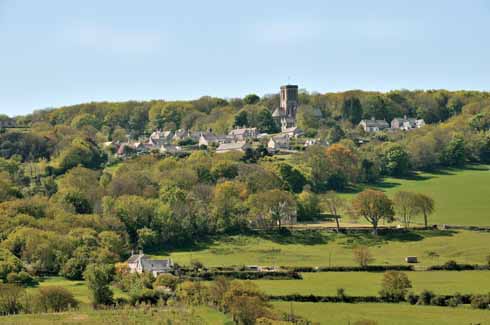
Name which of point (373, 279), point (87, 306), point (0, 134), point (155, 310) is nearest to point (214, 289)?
point (155, 310)

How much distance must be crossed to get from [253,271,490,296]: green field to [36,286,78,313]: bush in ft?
38.6

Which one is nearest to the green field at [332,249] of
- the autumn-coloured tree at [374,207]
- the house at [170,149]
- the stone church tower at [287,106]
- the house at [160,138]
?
the autumn-coloured tree at [374,207]

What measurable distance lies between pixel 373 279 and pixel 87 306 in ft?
61.2

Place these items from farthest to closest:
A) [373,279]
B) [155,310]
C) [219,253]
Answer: [219,253] < [373,279] < [155,310]

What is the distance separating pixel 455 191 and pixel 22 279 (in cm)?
4809

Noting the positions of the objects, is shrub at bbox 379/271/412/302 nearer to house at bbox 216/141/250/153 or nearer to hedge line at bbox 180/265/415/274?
hedge line at bbox 180/265/415/274

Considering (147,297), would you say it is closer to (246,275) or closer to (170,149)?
(246,275)

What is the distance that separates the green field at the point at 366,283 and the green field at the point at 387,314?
2989 millimetres

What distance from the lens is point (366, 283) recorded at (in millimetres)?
55812

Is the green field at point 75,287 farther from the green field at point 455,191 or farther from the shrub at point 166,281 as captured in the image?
the green field at point 455,191

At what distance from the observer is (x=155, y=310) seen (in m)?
48.4

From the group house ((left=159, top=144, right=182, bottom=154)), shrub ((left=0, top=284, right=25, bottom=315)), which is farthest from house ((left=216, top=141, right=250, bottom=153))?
shrub ((left=0, top=284, right=25, bottom=315))

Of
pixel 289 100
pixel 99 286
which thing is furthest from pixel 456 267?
pixel 289 100

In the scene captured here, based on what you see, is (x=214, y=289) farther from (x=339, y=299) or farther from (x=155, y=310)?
(x=339, y=299)
